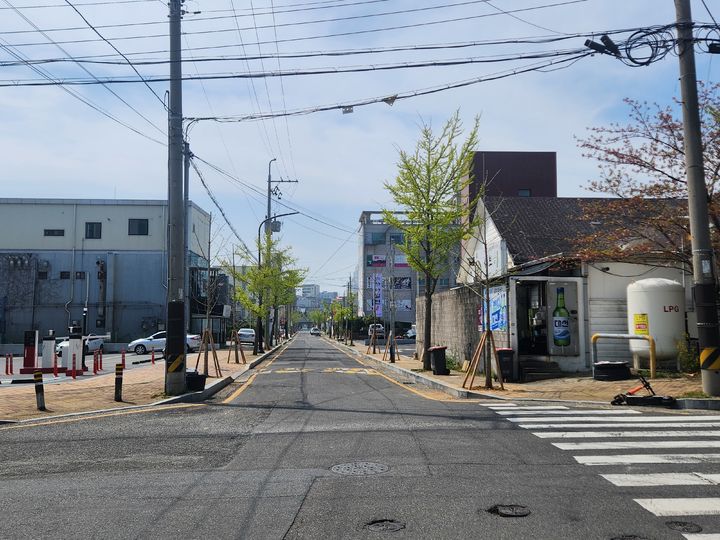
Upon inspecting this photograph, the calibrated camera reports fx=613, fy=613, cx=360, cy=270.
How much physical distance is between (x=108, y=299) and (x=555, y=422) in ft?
158

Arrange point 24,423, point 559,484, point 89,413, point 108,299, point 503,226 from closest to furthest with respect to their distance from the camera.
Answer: point 559,484 < point 24,423 < point 89,413 < point 503,226 < point 108,299

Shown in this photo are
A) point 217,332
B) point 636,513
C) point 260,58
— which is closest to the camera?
point 636,513

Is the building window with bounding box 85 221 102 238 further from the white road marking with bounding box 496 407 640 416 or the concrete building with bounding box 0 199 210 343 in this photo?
the white road marking with bounding box 496 407 640 416

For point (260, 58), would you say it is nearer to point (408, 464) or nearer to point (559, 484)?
point (408, 464)

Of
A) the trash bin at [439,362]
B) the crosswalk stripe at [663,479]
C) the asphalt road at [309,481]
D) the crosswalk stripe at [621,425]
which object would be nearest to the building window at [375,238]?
the trash bin at [439,362]

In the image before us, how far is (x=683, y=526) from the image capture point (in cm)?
509

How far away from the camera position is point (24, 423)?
11.3m

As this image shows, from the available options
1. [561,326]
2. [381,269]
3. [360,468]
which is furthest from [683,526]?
[381,269]

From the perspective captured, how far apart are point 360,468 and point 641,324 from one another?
12097 millimetres

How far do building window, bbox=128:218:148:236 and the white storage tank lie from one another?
4561 centimetres

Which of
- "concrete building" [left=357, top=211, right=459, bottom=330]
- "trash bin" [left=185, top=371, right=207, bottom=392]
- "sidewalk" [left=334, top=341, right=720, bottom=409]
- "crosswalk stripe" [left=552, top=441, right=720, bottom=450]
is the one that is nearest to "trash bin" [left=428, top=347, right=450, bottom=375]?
"sidewalk" [left=334, top=341, right=720, bottom=409]

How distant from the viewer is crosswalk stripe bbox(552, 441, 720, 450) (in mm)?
8133

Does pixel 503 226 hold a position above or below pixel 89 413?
above

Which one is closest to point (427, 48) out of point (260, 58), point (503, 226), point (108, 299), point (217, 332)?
point (260, 58)
